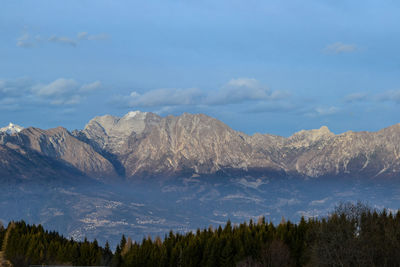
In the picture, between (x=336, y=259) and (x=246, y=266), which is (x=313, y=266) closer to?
(x=336, y=259)

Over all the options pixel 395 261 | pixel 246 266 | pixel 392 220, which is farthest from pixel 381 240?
pixel 246 266

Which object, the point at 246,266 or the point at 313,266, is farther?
the point at 246,266

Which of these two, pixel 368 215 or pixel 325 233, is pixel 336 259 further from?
pixel 368 215

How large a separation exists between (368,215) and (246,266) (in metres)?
43.9

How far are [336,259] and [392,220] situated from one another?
38.5 metres

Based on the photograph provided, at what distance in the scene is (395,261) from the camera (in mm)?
174250

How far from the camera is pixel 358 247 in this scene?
560 ft

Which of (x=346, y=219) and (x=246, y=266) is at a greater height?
(x=346, y=219)

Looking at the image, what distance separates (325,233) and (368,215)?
1082 inches

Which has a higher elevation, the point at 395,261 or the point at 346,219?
the point at 346,219

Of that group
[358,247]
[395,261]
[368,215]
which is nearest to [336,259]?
[358,247]

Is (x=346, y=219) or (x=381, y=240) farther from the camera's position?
(x=346, y=219)

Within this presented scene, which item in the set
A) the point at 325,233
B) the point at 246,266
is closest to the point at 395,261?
the point at 325,233

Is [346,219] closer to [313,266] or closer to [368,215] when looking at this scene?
[368,215]
